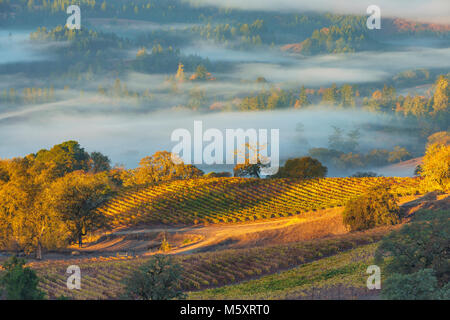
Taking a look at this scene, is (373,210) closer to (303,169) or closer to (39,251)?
(39,251)

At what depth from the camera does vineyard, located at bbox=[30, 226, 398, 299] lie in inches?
1628

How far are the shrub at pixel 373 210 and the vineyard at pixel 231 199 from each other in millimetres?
15099

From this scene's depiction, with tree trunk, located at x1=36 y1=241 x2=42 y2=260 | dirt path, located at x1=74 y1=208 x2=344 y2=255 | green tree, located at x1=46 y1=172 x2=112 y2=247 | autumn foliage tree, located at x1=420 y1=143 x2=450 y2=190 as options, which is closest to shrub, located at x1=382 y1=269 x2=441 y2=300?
dirt path, located at x1=74 y1=208 x2=344 y2=255

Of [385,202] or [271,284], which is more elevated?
[385,202]

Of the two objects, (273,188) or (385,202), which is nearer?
(385,202)

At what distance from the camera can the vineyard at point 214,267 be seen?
4134cm

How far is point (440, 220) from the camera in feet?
111

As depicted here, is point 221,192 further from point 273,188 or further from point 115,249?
point 115,249

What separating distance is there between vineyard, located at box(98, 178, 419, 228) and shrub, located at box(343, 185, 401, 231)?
49.5 ft

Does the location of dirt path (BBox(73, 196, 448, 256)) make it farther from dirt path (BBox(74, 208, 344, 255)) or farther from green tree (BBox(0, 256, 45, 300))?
green tree (BBox(0, 256, 45, 300))

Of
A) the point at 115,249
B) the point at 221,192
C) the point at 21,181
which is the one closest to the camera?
the point at 21,181
